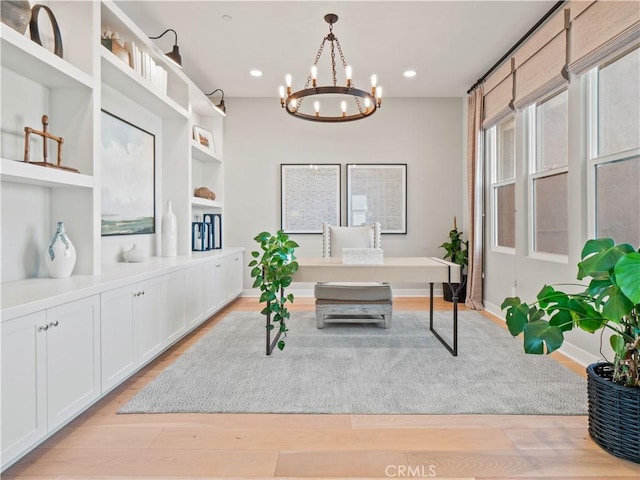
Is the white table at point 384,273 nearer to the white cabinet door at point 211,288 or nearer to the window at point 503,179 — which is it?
the white cabinet door at point 211,288

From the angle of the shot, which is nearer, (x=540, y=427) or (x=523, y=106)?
(x=540, y=427)

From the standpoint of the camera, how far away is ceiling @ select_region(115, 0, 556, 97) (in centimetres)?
297

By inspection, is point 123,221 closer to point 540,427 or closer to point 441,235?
point 540,427

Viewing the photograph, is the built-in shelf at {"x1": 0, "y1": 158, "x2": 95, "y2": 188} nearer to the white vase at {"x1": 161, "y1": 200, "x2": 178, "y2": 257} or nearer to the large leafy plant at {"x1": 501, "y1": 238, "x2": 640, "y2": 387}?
the white vase at {"x1": 161, "y1": 200, "x2": 178, "y2": 257}

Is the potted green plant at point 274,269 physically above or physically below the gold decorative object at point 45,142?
below

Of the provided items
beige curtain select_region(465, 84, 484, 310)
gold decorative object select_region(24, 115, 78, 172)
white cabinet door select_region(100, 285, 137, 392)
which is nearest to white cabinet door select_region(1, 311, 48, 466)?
white cabinet door select_region(100, 285, 137, 392)

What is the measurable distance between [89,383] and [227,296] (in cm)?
252

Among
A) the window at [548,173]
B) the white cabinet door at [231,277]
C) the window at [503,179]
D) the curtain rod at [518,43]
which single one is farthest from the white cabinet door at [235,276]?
the curtain rod at [518,43]

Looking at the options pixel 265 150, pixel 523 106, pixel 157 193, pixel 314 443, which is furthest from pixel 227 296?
pixel 523 106

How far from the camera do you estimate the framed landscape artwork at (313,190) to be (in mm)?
5164

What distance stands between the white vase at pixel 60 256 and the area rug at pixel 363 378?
0.85 m

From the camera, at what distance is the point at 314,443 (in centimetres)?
168

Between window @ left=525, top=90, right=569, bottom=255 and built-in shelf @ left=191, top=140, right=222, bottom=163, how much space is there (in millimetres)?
3477

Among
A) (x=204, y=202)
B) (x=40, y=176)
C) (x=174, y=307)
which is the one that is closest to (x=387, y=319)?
(x=174, y=307)
